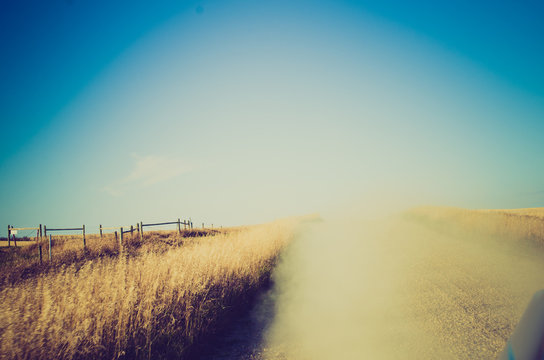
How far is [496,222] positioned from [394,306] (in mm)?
10170

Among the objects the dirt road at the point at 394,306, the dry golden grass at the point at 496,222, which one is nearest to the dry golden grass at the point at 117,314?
the dirt road at the point at 394,306

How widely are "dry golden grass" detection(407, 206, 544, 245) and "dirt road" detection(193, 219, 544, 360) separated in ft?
3.49

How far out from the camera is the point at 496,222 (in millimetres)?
11695

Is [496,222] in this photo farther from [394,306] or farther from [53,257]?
[53,257]

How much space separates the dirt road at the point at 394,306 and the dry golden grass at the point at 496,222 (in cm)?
106

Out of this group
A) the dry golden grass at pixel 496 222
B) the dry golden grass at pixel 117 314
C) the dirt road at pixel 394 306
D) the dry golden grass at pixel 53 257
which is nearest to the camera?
the dry golden grass at pixel 117 314

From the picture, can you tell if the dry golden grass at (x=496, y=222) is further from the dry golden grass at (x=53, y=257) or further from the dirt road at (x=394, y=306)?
the dry golden grass at (x=53, y=257)

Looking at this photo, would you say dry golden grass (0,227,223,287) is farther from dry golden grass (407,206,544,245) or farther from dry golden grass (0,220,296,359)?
dry golden grass (407,206,544,245)

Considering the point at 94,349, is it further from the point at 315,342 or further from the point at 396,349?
the point at 396,349

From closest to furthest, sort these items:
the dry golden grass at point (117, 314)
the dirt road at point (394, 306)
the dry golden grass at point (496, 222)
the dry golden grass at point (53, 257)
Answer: the dry golden grass at point (117, 314) → the dirt road at point (394, 306) → the dry golden grass at point (53, 257) → the dry golden grass at point (496, 222)

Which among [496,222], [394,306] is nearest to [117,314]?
[394,306]

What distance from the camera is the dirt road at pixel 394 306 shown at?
3900 millimetres

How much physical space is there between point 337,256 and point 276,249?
2.56 meters

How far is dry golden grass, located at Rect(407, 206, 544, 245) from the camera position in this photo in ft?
33.6
